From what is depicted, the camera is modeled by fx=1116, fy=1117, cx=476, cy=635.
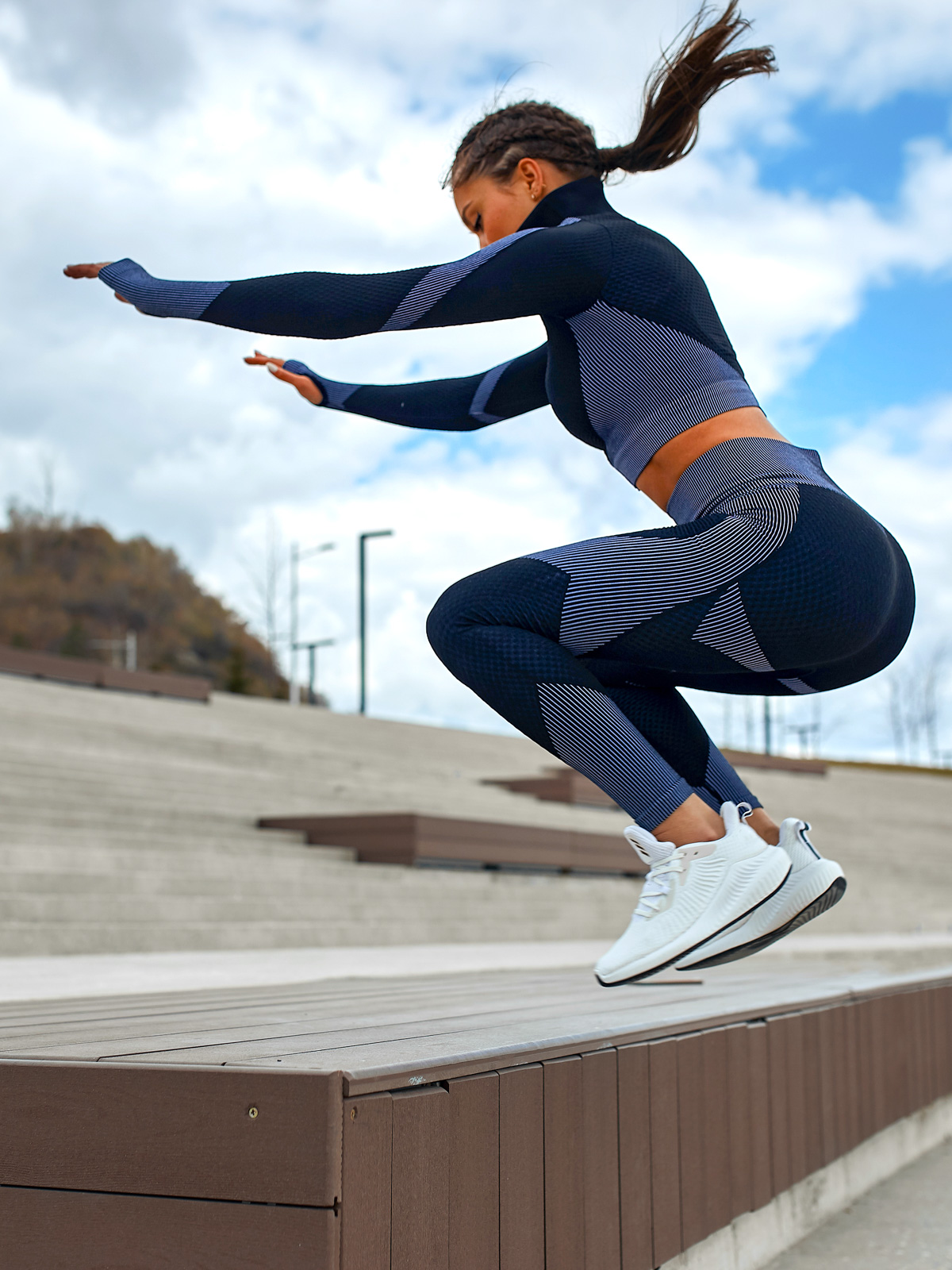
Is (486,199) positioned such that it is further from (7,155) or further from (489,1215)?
(7,155)

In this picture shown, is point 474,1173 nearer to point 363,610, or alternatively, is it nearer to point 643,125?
point 643,125

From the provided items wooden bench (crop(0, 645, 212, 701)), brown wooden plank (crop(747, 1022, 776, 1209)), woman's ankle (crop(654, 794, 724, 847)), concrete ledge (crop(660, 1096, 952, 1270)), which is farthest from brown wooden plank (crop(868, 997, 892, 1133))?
wooden bench (crop(0, 645, 212, 701))

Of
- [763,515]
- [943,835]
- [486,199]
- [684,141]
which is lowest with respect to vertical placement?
[943,835]

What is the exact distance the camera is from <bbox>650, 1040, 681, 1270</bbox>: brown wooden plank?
2439mm

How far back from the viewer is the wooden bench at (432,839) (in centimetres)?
995

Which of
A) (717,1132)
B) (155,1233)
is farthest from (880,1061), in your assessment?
(155,1233)

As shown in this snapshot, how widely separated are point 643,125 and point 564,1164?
6.72 ft

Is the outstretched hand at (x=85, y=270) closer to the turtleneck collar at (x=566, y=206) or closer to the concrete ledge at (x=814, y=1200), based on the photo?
the turtleneck collar at (x=566, y=206)

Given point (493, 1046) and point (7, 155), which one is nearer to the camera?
point (493, 1046)

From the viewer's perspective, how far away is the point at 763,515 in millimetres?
1974

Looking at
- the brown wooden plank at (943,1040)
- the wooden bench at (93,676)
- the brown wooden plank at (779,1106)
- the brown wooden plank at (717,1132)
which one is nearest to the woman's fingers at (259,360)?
the brown wooden plank at (717,1132)

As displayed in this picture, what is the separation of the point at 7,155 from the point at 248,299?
98.4ft

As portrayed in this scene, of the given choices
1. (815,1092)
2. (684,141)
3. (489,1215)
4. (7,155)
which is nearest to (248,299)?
(684,141)

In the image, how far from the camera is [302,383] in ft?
9.25
